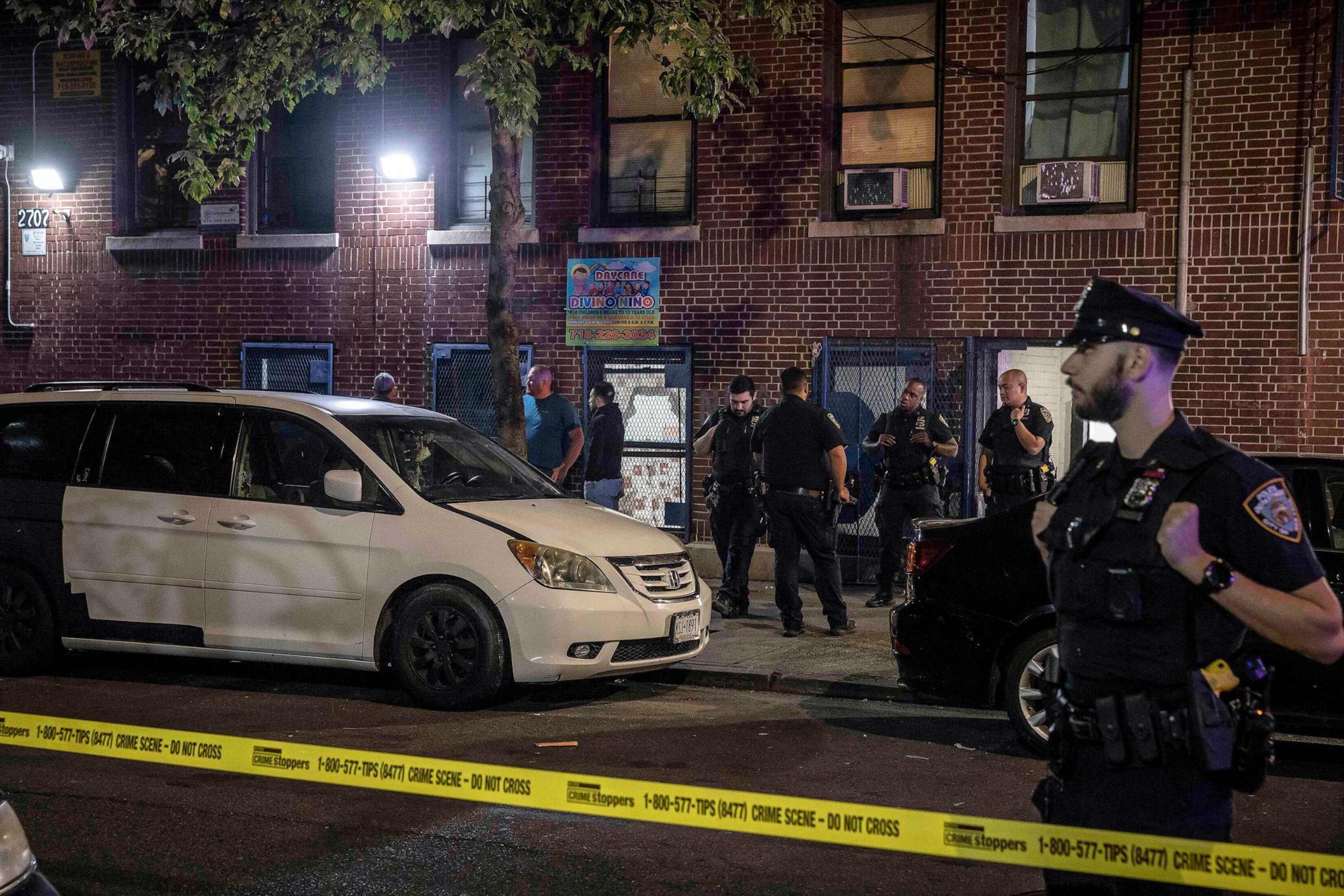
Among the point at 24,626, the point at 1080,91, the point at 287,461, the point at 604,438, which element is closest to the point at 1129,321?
the point at 287,461

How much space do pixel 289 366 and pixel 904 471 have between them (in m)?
7.39

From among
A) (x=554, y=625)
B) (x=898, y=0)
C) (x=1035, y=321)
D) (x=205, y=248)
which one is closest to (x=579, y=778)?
(x=554, y=625)

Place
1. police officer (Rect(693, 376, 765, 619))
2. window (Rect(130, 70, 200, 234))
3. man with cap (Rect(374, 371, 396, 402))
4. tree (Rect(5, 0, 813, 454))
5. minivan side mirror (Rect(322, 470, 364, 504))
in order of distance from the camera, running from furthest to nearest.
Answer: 1. window (Rect(130, 70, 200, 234))
2. man with cap (Rect(374, 371, 396, 402))
3. police officer (Rect(693, 376, 765, 619))
4. tree (Rect(5, 0, 813, 454))
5. minivan side mirror (Rect(322, 470, 364, 504))

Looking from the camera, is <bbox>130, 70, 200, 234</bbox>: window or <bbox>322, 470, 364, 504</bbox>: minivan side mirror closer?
<bbox>322, 470, 364, 504</bbox>: minivan side mirror

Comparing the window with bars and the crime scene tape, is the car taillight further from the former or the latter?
the window with bars

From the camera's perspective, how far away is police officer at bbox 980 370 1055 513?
11039mm

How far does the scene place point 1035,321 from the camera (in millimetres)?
13375

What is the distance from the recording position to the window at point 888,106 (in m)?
13.8

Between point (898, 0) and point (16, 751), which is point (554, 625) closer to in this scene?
point (16, 751)

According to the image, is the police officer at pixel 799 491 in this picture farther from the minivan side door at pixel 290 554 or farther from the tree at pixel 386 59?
the minivan side door at pixel 290 554

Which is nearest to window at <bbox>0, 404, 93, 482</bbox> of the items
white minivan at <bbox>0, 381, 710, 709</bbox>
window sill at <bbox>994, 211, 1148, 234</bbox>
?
white minivan at <bbox>0, 381, 710, 709</bbox>

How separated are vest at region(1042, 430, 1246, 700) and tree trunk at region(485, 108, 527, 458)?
909 cm

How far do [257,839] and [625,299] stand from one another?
9.56 m

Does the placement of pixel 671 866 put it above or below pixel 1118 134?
below
